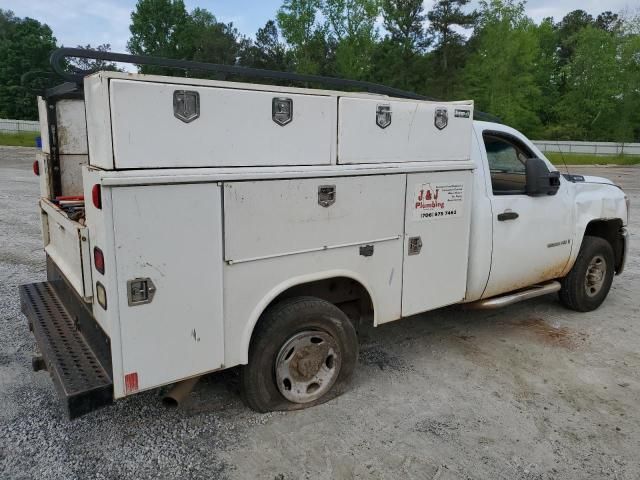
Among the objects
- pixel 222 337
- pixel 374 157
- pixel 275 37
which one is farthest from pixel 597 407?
pixel 275 37

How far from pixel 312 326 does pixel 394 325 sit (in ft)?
6.40

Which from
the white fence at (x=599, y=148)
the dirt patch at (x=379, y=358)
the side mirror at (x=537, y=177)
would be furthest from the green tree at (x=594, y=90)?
the dirt patch at (x=379, y=358)

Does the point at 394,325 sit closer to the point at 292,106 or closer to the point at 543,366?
the point at 543,366

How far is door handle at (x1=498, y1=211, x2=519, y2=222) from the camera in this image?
4613 millimetres

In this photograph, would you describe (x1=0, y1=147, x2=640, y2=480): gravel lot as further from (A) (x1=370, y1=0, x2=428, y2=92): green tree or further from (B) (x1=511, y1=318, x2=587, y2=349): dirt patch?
(A) (x1=370, y1=0, x2=428, y2=92): green tree

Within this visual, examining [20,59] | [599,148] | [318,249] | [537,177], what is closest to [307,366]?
[318,249]

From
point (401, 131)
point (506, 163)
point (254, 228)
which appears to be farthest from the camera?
point (506, 163)

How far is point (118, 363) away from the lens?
9.47 ft

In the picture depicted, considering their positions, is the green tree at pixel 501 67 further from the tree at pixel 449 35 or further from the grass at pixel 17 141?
the grass at pixel 17 141

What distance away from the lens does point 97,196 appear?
2.73 m

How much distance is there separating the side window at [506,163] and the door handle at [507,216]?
19 centimetres

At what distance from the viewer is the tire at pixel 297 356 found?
3449 millimetres

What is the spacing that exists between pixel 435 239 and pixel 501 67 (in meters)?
47.2

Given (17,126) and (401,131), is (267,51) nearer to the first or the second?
(17,126)
